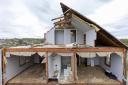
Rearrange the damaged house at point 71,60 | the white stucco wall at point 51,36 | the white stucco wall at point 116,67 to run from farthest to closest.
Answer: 1. the white stucco wall at point 51,36
2. the white stucco wall at point 116,67
3. the damaged house at point 71,60

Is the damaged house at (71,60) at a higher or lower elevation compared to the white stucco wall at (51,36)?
lower

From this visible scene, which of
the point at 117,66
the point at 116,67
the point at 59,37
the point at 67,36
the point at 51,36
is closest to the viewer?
the point at 117,66

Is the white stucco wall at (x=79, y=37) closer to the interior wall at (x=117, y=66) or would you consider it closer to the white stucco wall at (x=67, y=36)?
the white stucco wall at (x=67, y=36)

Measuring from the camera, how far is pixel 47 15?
28.8 meters

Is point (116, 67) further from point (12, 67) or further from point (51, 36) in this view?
point (12, 67)

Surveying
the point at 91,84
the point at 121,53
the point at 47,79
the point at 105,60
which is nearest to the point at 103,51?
the point at 121,53

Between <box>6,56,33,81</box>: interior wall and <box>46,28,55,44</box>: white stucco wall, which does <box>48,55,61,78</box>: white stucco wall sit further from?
<box>46,28,55,44</box>: white stucco wall

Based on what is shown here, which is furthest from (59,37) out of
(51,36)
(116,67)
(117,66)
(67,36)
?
(117,66)

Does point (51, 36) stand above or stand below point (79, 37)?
above

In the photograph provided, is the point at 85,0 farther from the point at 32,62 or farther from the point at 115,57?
the point at 32,62

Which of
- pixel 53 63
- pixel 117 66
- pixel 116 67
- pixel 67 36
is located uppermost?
pixel 67 36

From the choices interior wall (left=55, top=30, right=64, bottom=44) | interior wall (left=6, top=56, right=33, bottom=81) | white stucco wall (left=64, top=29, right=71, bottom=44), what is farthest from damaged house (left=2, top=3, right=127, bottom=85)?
interior wall (left=55, top=30, right=64, bottom=44)

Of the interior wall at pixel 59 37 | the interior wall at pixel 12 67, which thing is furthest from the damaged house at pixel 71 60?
the interior wall at pixel 59 37

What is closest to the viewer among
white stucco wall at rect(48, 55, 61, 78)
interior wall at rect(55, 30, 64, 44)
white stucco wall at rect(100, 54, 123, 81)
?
white stucco wall at rect(100, 54, 123, 81)
